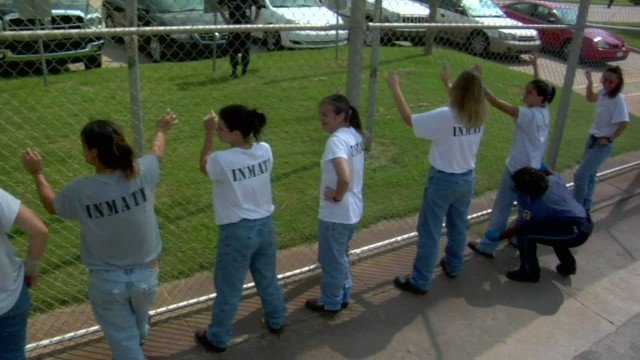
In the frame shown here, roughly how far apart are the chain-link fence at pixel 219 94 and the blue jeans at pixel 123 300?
0.84 meters

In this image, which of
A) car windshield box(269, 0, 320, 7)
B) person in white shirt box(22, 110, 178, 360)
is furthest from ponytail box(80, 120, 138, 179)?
car windshield box(269, 0, 320, 7)

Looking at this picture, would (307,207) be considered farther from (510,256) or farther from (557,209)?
(557,209)

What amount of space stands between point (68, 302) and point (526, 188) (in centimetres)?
346

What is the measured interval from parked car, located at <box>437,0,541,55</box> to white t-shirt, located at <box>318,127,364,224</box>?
18.2 feet

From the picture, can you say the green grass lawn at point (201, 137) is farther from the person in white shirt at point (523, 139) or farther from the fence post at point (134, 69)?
the fence post at point (134, 69)

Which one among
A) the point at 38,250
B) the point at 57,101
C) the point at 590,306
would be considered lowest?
the point at 590,306

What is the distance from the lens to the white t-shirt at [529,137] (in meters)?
4.47

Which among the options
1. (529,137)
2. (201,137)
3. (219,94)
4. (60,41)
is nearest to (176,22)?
(219,94)

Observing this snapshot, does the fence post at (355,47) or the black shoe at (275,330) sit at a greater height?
the fence post at (355,47)

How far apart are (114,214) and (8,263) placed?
485mm

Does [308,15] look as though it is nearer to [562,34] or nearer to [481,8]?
[481,8]

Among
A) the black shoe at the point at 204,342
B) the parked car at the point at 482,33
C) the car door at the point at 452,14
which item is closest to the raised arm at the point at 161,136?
the black shoe at the point at 204,342

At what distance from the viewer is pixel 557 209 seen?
4.42 m

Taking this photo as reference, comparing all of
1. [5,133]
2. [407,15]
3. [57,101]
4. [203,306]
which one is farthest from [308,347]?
[407,15]
